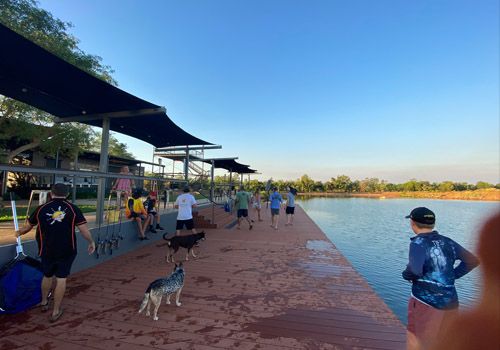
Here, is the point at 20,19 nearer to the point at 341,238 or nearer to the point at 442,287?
the point at 442,287

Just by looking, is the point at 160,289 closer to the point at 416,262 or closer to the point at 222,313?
the point at 222,313

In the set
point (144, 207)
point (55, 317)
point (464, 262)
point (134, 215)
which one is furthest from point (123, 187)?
point (464, 262)

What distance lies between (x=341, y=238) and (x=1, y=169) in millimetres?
11695

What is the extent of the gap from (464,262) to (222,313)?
8.67 ft

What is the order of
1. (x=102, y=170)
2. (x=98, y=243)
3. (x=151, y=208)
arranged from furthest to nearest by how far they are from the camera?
(x=151, y=208), (x=102, y=170), (x=98, y=243)

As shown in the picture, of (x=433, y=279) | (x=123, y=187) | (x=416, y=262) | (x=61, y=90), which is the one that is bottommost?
(x=433, y=279)

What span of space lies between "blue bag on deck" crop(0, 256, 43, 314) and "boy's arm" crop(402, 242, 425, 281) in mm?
4214

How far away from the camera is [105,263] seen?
17.4ft

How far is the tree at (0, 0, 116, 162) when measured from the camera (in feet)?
29.2

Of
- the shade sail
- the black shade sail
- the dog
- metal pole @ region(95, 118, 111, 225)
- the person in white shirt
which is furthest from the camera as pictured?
the black shade sail

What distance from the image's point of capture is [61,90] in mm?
4875

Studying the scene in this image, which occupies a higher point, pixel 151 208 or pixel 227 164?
pixel 227 164

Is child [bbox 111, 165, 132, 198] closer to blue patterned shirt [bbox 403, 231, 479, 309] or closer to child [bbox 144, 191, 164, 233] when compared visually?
child [bbox 144, 191, 164, 233]

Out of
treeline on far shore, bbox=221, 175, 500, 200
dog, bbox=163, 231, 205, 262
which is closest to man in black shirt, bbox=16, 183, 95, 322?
dog, bbox=163, 231, 205, 262
